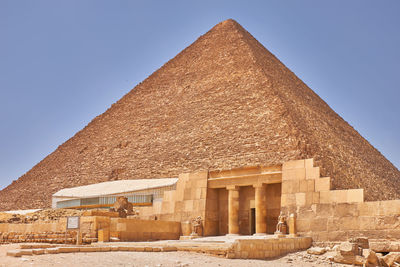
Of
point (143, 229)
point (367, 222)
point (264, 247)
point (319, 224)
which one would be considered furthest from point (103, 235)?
point (367, 222)

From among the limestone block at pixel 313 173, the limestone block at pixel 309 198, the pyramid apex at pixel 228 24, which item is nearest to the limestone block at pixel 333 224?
the limestone block at pixel 309 198

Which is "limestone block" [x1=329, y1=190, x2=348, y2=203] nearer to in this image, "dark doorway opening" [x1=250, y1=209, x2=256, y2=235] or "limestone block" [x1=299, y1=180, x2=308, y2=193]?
"limestone block" [x1=299, y1=180, x2=308, y2=193]

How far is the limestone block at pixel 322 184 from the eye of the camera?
12.9 metres

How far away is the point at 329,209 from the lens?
12.6 m

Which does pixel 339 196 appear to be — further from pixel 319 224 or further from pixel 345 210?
pixel 319 224

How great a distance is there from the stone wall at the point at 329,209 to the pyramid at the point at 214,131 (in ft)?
66.7

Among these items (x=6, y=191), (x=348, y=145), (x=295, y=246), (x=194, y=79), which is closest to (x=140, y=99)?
(x=194, y=79)

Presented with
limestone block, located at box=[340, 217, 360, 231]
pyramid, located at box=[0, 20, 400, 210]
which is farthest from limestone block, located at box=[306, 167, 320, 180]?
pyramid, located at box=[0, 20, 400, 210]

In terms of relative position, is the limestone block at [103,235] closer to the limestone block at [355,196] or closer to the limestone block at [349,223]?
the limestone block at [349,223]

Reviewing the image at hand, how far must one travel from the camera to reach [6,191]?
6194 centimetres

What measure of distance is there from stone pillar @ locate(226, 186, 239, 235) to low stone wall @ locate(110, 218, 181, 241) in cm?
158

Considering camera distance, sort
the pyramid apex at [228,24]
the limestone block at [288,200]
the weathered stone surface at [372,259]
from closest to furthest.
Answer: the weathered stone surface at [372,259], the limestone block at [288,200], the pyramid apex at [228,24]

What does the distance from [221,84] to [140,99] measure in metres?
13.1

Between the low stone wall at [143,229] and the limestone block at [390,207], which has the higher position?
the limestone block at [390,207]
